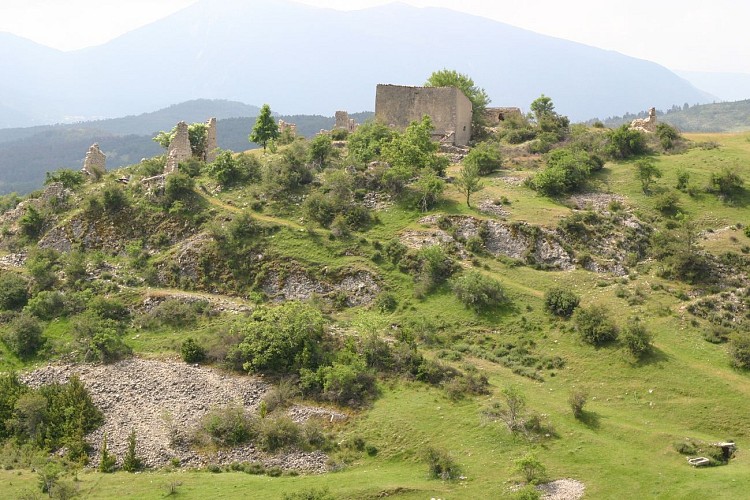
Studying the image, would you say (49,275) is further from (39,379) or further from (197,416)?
(197,416)

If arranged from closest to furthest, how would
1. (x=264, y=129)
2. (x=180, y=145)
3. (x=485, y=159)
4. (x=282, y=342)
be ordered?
(x=282, y=342)
(x=485, y=159)
(x=180, y=145)
(x=264, y=129)

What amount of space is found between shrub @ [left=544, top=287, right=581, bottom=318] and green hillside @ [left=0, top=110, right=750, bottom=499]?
18 cm

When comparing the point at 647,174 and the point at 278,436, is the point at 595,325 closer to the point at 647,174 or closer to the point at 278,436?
the point at 278,436

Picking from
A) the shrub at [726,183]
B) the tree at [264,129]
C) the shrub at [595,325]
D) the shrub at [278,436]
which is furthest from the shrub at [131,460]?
the shrub at [726,183]

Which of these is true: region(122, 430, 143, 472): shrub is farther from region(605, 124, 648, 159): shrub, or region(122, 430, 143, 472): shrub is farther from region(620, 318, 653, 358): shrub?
region(605, 124, 648, 159): shrub

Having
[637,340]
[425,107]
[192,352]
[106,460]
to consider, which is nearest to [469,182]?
[425,107]

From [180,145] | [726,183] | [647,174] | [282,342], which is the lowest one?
[282,342]

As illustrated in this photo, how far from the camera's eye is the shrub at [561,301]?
42844 mm

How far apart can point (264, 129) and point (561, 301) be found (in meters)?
37.8

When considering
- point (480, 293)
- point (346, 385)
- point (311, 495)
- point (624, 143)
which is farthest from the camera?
point (624, 143)

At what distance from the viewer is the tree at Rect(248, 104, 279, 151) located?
70.1 meters

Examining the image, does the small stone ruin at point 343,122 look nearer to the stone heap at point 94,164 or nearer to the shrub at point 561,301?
the stone heap at point 94,164

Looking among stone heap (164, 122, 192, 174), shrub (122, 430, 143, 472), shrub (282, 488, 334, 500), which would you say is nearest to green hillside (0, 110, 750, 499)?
shrub (282, 488, 334, 500)

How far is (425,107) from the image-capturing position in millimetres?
68125
